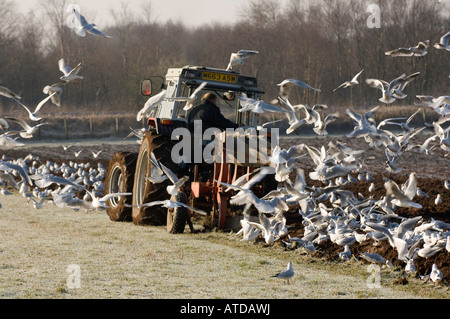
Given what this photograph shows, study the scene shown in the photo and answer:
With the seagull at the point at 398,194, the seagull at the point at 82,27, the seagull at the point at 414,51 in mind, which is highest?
the seagull at the point at 82,27

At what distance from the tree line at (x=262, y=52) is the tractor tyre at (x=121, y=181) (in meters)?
20.6

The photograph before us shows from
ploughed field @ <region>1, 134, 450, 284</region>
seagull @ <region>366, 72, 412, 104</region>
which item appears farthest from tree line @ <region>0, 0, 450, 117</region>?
seagull @ <region>366, 72, 412, 104</region>

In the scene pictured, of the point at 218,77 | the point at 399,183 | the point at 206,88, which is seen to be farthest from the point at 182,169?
the point at 399,183

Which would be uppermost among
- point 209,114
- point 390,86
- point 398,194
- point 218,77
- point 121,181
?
point 218,77

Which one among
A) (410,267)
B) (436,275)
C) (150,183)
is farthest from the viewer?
(150,183)

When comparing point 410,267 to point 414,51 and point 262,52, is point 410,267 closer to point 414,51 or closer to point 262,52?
point 414,51

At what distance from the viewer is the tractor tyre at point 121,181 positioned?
10.8m

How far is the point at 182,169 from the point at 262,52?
1439 inches

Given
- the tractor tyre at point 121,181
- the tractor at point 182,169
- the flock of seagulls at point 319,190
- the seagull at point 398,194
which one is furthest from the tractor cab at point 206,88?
the seagull at point 398,194

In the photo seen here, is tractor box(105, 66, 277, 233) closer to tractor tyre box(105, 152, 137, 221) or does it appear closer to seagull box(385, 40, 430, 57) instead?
tractor tyre box(105, 152, 137, 221)

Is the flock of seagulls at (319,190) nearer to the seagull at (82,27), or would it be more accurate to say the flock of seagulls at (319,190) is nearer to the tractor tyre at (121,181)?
the seagull at (82,27)

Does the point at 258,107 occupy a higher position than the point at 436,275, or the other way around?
the point at 258,107

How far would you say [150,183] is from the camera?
9617 millimetres

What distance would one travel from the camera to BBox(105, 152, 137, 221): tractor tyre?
35.5 feet
